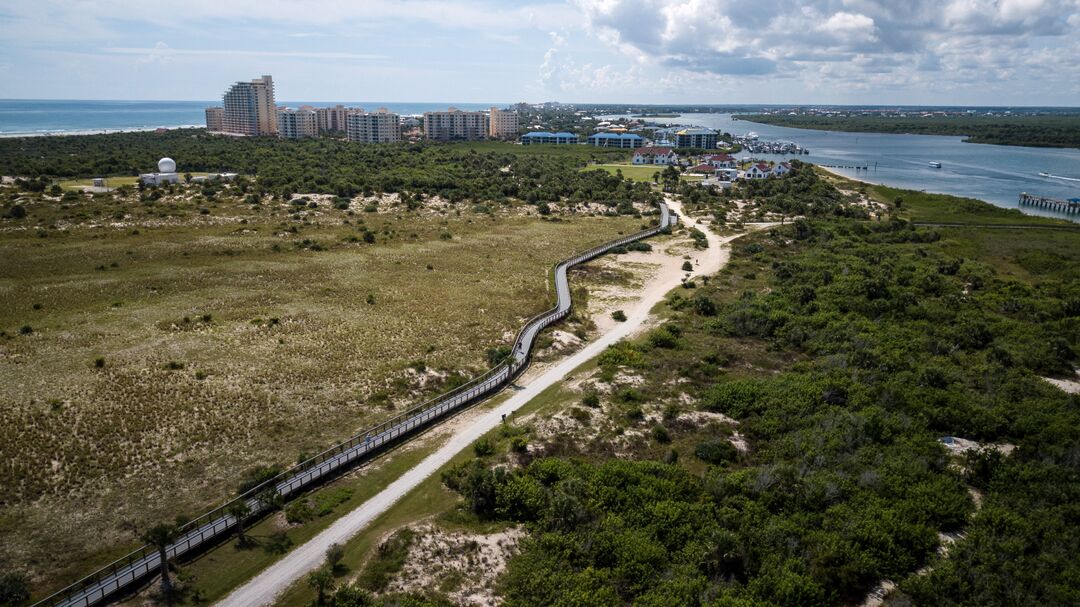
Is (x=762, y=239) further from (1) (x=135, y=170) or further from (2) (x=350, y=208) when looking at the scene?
(1) (x=135, y=170)

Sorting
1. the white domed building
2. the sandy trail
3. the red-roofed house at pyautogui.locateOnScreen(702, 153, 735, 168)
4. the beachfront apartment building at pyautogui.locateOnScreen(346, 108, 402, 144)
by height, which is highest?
Result: the beachfront apartment building at pyautogui.locateOnScreen(346, 108, 402, 144)

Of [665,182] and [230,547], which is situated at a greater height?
[665,182]

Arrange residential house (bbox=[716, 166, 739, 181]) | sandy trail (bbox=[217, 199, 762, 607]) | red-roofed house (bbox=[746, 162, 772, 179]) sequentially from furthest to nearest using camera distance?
1. residential house (bbox=[716, 166, 739, 181])
2. red-roofed house (bbox=[746, 162, 772, 179])
3. sandy trail (bbox=[217, 199, 762, 607])

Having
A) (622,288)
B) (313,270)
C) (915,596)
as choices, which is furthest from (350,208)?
(915,596)

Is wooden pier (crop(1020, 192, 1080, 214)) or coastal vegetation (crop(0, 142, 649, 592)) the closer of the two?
coastal vegetation (crop(0, 142, 649, 592))

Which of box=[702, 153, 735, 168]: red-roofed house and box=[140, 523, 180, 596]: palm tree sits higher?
box=[702, 153, 735, 168]: red-roofed house

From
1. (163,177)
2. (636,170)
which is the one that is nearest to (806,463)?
(163,177)

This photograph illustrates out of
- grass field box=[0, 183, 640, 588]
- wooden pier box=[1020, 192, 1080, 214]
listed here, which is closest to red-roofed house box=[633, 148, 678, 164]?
wooden pier box=[1020, 192, 1080, 214]

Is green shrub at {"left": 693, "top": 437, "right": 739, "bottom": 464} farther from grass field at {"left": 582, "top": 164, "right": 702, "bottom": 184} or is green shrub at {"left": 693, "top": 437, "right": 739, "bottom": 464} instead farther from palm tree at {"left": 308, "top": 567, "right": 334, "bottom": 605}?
grass field at {"left": 582, "top": 164, "right": 702, "bottom": 184}
